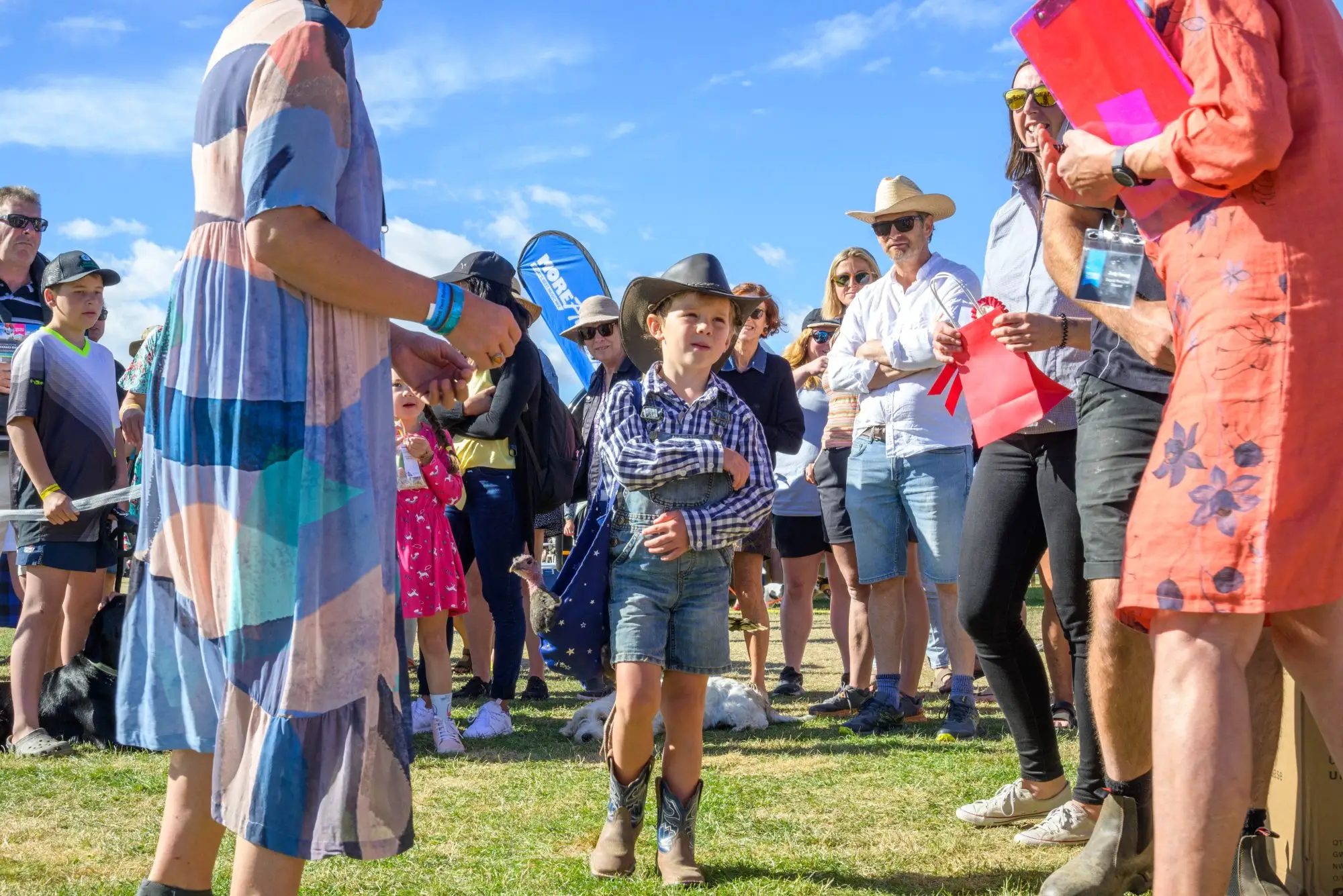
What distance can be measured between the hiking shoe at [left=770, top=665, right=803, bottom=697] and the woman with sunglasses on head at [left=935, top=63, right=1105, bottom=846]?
3.52 metres

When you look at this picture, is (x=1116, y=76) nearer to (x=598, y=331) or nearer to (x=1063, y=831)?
(x=1063, y=831)

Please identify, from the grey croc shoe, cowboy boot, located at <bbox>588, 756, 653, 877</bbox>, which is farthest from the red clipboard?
the grey croc shoe

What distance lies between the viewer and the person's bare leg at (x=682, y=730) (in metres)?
3.41

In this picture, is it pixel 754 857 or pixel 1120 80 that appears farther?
pixel 754 857

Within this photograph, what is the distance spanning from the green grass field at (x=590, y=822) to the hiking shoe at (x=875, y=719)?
0.17m

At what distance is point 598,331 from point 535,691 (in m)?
2.21

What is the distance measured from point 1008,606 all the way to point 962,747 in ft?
5.88

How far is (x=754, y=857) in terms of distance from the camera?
3.54 metres

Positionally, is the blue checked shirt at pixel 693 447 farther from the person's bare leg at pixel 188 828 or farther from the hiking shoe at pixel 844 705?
the hiking shoe at pixel 844 705

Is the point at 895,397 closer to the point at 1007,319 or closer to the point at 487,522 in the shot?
the point at 487,522

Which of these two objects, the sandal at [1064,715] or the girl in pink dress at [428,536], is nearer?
the girl in pink dress at [428,536]

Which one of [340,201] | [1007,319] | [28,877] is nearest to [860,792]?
[1007,319]

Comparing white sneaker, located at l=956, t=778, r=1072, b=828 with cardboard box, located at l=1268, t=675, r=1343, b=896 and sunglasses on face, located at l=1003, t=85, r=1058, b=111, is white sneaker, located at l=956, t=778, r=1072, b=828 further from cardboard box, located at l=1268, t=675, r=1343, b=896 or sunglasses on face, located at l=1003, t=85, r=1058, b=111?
sunglasses on face, located at l=1003, t=85, r=1058, b=111

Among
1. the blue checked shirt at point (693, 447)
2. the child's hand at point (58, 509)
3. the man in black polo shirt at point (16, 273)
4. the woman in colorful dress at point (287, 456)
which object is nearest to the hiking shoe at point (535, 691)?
the child's hand at point (58, 509)
